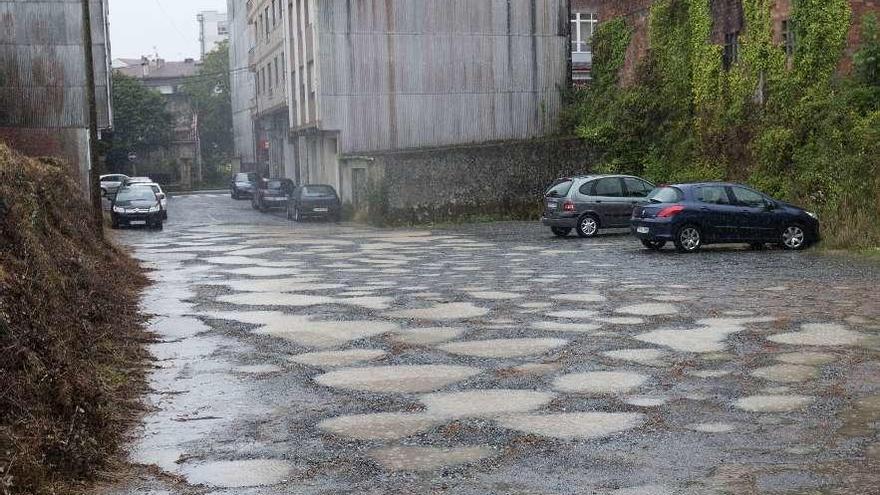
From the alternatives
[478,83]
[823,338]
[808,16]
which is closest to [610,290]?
[823,338]

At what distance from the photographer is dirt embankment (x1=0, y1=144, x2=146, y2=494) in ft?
19.5

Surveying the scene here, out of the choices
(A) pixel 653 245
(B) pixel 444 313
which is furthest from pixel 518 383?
(A) pixel 653 245

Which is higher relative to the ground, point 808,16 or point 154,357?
point 808,16

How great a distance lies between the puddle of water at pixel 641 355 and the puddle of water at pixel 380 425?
108 inches

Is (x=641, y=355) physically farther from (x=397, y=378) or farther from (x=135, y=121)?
(x=135, y=121)

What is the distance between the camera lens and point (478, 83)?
3778 cm

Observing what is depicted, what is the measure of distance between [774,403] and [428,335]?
173 inches

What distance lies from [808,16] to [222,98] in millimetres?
69324

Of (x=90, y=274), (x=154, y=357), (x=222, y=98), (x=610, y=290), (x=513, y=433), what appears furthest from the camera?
(x=222, y=98)

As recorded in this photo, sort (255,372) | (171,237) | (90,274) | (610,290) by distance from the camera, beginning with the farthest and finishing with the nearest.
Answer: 1. (171,237)
2. (610,290)
3. (90,274)
4. (255,372)

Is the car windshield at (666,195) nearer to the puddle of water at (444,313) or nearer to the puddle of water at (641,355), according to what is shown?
the puddle of water at (444,313)

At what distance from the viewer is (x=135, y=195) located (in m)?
35.4

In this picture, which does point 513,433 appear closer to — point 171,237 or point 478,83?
point 171,237

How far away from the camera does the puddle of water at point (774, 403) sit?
766 cm
